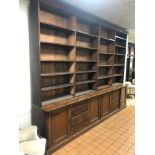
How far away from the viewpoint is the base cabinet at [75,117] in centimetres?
249

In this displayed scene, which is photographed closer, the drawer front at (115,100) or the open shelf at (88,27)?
the open shelf at (88,27)

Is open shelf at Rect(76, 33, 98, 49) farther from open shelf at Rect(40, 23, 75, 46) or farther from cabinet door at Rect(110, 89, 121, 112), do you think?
cabinet door at Rect(110, 89, 121, 112)

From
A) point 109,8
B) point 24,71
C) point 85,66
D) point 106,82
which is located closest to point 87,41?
point 85,66

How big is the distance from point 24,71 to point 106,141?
1987mm

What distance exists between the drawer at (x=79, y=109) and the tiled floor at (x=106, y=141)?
0.49 m

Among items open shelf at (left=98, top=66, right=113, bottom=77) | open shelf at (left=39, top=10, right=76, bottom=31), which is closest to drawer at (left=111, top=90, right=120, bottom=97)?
open shelf at (left=98, top=66, right=113, bottom=77)

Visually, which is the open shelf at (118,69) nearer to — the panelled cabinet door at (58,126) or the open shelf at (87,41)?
the open shelf at (87,41)

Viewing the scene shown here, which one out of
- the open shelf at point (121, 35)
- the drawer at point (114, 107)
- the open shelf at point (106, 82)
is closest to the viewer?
the drawer at point (114, 107)

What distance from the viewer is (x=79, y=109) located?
301cm

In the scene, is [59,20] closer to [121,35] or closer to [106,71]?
[106,71]

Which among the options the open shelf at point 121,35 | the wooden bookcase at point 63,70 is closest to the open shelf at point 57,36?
the wooden bookcase at point 63,70

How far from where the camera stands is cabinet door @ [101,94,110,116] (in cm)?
379

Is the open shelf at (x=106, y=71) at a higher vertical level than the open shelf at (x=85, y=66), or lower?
lower
